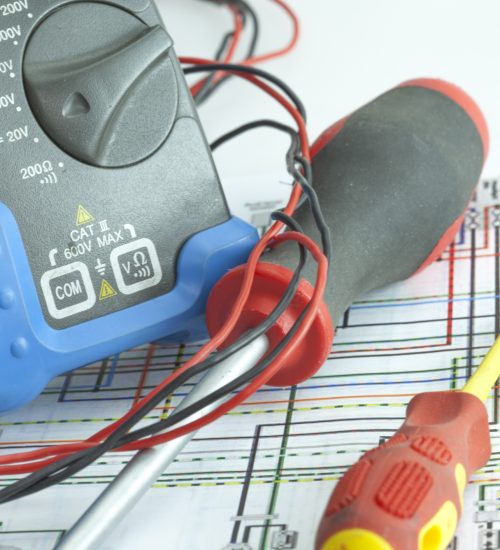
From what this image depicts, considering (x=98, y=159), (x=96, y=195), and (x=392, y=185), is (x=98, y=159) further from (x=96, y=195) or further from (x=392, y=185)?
(x=392, y=185)

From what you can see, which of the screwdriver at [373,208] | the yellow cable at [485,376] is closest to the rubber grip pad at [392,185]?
the screwdriver at [373,208]

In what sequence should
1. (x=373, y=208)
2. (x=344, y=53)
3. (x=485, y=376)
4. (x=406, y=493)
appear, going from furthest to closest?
(x=344, y=53), (x=373, y=208), (x=485, y=376), (x=406, y=493)

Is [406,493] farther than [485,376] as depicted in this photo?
No

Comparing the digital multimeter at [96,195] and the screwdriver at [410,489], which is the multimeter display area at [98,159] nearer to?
the digital multimeter at [96,195]

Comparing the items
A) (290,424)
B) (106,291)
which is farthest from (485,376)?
(106,291)

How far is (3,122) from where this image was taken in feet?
2.25

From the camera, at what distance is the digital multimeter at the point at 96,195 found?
68 centimetres

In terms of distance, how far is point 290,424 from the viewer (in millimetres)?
694

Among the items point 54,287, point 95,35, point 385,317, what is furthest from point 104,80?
point 385,317

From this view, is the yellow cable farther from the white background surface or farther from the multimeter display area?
the white background surface

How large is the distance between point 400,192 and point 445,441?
0.79 feet

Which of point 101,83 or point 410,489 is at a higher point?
point 101,83

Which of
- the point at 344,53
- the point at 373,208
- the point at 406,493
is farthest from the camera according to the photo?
the point at 344,53

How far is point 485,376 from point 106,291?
0.24 meters
